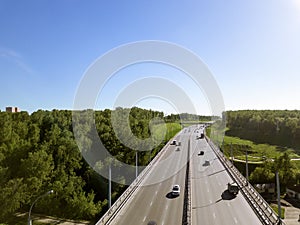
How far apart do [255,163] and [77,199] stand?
1713 inches

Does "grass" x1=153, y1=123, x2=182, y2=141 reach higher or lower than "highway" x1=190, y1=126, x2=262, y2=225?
higher

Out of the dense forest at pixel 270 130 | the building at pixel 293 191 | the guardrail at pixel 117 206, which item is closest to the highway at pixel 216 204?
the guardrail at pixel 117 206

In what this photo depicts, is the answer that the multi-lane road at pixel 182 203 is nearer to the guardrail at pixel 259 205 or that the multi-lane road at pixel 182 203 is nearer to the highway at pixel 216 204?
the highway at pixel 216 204

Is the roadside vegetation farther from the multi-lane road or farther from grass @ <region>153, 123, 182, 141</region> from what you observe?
the multi-lane road

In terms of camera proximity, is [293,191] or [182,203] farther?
[293,191]

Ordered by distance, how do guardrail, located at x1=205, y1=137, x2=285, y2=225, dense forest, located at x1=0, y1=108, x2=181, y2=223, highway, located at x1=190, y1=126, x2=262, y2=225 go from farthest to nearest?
dense forest, located at x1=0, y1=108, x2=181, y2=223, highway, located at x1=190, y1=126, x2=262, y2=225, guardrail, located at x1=205, y1=137, x2=285, y2=225

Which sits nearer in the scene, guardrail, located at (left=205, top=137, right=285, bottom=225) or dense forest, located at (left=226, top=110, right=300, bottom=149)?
guardrail, located at (left=205, top=137, right=285, bottom=225)

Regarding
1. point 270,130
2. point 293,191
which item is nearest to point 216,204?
point 293,191

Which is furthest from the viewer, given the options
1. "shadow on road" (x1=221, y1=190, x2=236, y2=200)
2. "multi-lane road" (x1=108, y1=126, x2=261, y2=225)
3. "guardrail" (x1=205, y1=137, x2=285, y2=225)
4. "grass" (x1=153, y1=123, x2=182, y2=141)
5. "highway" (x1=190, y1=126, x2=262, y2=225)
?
"grass" (x1=153, y1=123, x2=182, y2=141)

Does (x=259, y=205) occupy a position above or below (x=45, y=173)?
below

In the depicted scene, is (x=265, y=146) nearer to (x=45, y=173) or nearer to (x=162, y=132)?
(x=162, y=132)

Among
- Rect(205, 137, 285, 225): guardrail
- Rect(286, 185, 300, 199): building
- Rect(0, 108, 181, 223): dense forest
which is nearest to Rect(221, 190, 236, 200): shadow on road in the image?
Rect(205, 137, 285, 225): guardrail

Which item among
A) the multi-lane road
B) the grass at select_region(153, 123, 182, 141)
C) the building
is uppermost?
the grass at select_region(153, 123, 182, 141)

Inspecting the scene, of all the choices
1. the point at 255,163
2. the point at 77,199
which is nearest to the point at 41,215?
the point at 77,199
